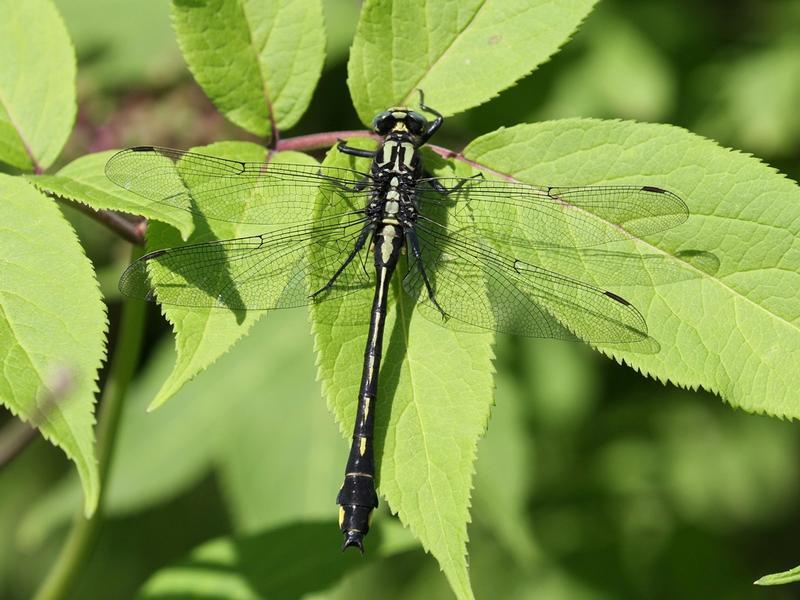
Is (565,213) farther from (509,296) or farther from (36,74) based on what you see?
(36,74)

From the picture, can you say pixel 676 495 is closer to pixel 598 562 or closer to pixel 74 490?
pixel 598 562

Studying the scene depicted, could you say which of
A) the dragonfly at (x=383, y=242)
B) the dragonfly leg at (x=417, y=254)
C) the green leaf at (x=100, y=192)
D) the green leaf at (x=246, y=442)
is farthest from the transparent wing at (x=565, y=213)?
the green leaf at (x=246, y=442)

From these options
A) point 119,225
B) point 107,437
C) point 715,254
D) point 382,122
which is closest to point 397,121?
point 382,122

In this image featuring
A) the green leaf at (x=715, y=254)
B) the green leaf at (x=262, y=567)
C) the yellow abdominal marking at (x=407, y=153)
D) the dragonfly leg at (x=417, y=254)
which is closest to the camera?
the green leaf at (x=715, y=254)

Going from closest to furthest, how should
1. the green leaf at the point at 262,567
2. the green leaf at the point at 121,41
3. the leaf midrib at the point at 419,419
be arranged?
the leaf midrib at the point at 419,419 < the green leaf at the point at 262,567 < the green leaf at the point at 121,41

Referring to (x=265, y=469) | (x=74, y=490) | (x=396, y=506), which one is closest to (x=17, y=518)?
(x=74, y=490)

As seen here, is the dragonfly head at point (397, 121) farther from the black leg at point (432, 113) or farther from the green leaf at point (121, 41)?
the green leaf at point (121, 41)

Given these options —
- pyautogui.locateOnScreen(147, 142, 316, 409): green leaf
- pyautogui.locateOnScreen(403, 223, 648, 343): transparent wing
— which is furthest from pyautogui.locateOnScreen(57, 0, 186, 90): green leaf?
pyautogui.locateOnScreen(147, 142, 316, 409): green leaf
